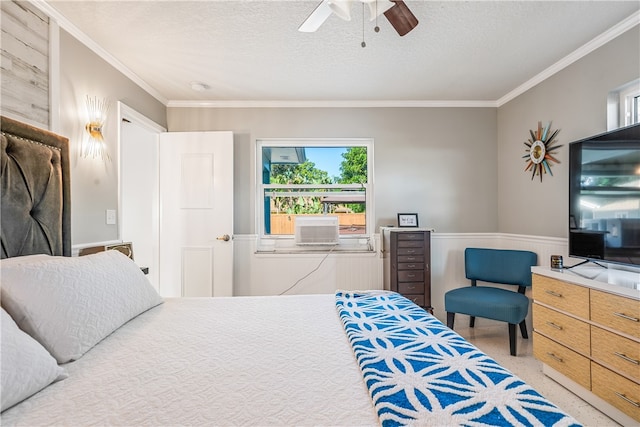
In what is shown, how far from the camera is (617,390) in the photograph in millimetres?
1626

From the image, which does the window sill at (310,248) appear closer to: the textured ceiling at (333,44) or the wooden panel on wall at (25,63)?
the textured ceiling at (333,44)

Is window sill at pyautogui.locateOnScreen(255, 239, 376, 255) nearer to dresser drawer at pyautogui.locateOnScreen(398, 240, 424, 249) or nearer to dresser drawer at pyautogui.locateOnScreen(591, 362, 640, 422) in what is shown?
dresser drawer at pyautogui.locateOnScreen(398, 240, 424, 249)

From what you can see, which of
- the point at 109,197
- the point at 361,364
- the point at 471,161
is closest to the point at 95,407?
the point at 361,364

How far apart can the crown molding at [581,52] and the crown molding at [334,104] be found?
1.38ft

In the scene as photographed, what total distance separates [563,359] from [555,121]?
1.92m

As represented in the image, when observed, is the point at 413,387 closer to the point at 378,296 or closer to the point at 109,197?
the point at 378,296

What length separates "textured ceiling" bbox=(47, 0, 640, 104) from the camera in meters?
1.87

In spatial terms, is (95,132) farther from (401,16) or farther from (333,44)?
(401,16)

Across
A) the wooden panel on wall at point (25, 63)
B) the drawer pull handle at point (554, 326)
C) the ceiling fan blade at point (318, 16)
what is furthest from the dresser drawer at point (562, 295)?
the wooden panel on wall at point (25, 63)

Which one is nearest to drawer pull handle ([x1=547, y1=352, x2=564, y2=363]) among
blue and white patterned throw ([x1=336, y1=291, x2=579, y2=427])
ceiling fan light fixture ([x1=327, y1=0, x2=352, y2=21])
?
blue and white patterned throw ([x1=336, y1=291, x2=579, y2=427])

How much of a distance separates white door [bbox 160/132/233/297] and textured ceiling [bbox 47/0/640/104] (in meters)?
0.54

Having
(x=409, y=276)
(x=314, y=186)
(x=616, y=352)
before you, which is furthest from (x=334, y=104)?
(x=616, y=352)

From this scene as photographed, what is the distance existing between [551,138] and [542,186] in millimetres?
431

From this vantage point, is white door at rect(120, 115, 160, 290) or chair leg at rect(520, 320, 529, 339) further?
white door at rect(120, 115, 160, 290)
